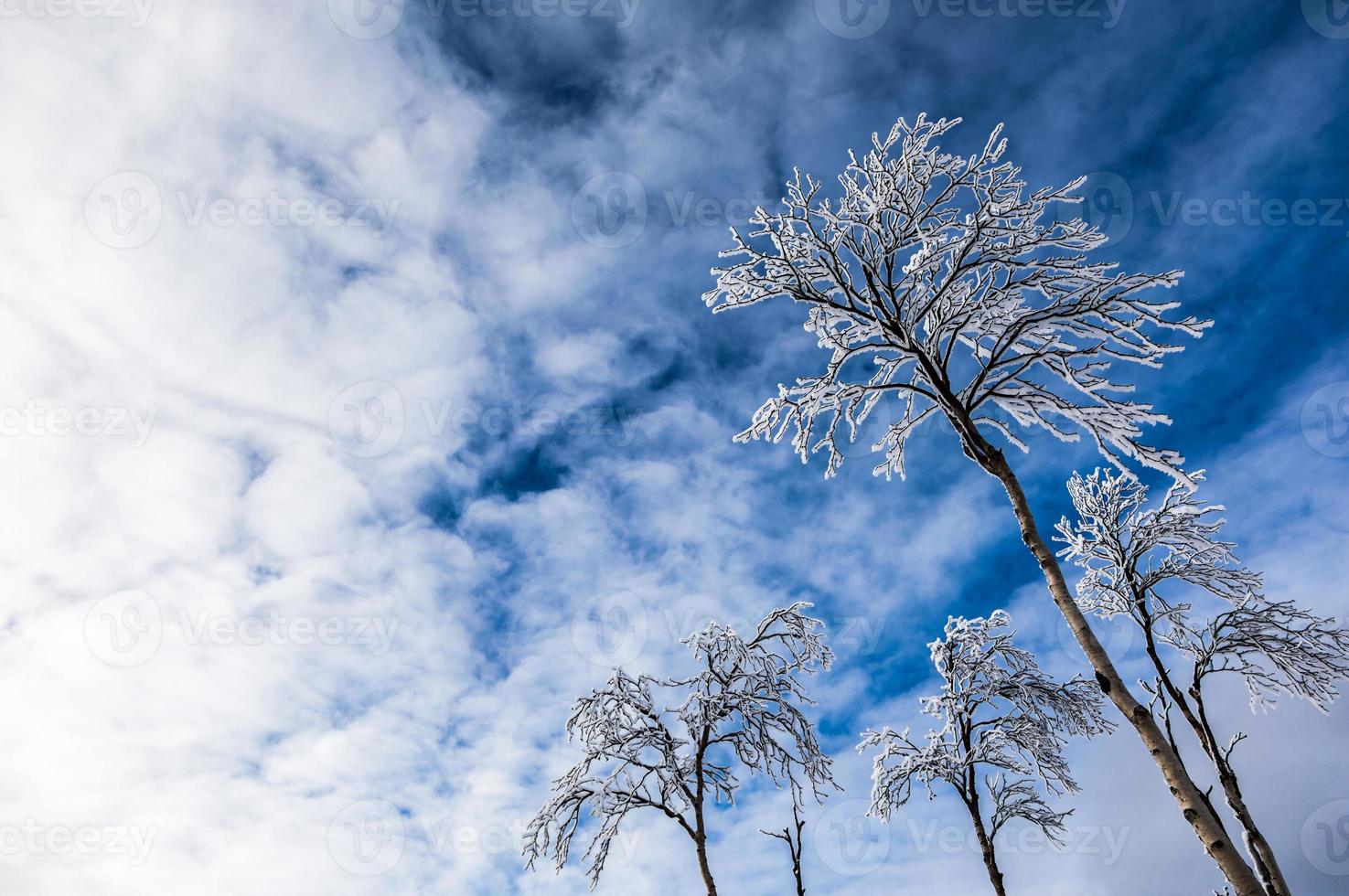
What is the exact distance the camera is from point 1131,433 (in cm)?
680

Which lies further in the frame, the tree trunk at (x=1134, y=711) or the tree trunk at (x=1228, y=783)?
the tree trunk at (x=1228, y=783)

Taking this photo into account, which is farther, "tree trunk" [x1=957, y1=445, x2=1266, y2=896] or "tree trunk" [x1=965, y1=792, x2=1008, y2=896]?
"tree trunk" [x1=965, y1=792, x2=1008, y2=896]

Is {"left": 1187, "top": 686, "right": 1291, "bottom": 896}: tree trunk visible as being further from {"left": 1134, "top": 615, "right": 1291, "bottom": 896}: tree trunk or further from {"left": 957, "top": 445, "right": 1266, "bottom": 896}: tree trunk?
{"left": 957, "top": 445, "right": 1266, "bottom": 896}: tree trunk

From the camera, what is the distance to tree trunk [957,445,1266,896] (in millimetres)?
4770

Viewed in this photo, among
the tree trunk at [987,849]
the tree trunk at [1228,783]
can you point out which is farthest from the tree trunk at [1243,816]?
the tree trunk at [987,849]

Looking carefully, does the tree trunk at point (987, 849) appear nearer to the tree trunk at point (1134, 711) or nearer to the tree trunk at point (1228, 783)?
the tree trunk at point (1228, 783)

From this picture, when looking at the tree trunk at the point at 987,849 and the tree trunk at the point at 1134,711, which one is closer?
the tree trunk at the point at 1134,711

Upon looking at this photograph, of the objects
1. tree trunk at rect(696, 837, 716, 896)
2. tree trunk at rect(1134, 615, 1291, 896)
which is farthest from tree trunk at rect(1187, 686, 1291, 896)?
tree trunk at rect(696, 837, 716, 896)

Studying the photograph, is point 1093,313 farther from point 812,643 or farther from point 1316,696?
point 1316,696

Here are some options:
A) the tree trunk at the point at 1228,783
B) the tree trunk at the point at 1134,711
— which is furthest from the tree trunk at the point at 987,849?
the tree trunk at the point at 1134,711

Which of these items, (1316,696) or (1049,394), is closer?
(1049,394)

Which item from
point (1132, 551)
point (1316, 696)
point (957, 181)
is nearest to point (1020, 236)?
point (957, 181)

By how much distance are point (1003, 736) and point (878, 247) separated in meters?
11.9

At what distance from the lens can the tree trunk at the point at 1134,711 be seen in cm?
477
